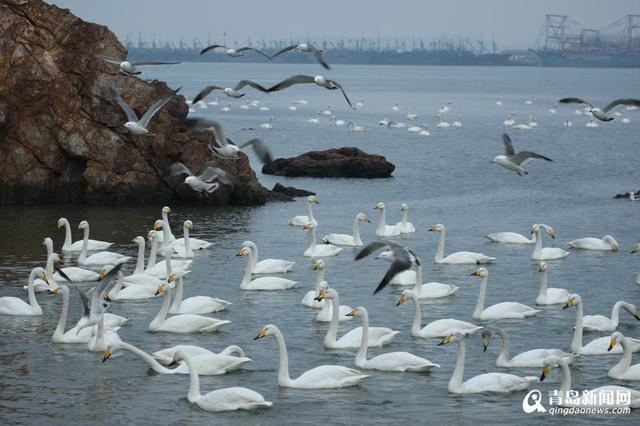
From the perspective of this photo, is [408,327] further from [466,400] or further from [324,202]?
[324,202]

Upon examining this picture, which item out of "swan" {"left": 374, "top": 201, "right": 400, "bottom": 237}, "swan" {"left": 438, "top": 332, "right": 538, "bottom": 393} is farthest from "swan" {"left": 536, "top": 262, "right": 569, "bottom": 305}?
"swan" {"left": 374, "top": 201, "right": 400, "bottom": 237}

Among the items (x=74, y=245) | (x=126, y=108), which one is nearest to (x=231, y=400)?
(x=126, y=108)

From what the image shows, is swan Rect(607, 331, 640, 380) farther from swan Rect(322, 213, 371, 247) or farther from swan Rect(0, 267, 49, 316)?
swan Rect(322, 213, 371, 247)

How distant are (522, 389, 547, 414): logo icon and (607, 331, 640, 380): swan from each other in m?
1.36

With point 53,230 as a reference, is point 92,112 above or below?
above

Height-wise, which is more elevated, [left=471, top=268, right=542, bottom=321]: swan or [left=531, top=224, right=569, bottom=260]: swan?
[left=471, top=268, right=542, bottom=321]: swan

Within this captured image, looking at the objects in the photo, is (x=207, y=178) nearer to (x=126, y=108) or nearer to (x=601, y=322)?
(x=126, y=108)

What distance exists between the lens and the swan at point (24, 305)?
2206 cm

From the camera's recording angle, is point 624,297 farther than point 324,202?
No

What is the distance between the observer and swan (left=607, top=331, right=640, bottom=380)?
1778cm

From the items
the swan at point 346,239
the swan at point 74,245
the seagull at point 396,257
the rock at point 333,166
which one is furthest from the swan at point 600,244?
the rock at point 333,166

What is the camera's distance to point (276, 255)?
Answer: 30172 millimetres

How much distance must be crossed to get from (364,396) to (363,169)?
3169cm

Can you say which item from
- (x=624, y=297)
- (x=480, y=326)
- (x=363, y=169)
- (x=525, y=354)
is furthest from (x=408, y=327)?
(x=363, y=169)
